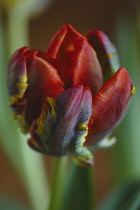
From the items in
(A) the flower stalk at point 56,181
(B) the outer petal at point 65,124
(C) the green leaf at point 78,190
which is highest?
(B) the outer petal at point 65,124

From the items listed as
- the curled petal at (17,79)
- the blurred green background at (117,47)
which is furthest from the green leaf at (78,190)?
the curled petal at (17,79)

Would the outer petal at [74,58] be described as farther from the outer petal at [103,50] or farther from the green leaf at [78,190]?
the green leaf at [78,190]

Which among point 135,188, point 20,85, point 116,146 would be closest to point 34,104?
point 20,85

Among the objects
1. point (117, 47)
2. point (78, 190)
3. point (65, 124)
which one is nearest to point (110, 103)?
point (65, 124)

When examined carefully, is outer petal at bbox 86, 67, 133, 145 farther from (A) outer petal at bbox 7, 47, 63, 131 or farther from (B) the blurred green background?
(B) the blurred green background

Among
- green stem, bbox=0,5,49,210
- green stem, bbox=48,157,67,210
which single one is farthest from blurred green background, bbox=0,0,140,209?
green stem, bbox=48,157,67,210

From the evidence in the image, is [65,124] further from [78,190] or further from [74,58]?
[78,190]
